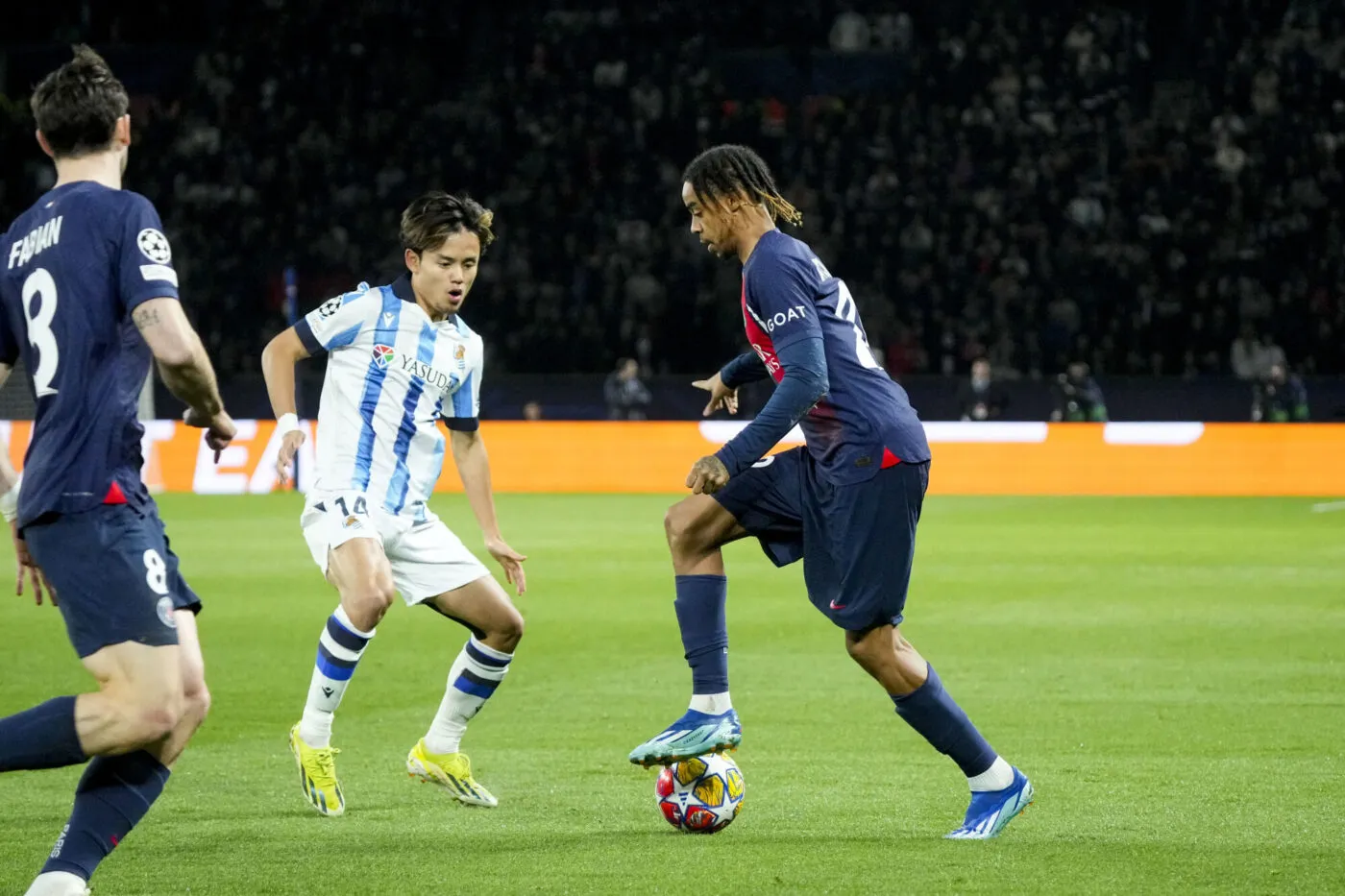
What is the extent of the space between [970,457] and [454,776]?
16.7 meters

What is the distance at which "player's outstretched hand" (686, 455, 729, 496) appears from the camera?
5.31 metres

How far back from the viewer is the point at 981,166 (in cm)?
2761

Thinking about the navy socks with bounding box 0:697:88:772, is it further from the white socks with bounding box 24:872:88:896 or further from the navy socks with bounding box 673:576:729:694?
the navy socks with bounding box 673:576:729:694

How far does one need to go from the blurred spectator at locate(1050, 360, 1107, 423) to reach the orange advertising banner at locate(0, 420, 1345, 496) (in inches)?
77.9

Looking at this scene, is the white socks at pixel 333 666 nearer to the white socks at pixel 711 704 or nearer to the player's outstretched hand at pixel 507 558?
the player's outstretched hand at pixel 507 558

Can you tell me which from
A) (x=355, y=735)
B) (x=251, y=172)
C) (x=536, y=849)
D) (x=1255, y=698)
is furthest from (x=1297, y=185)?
(x=536, y=849)

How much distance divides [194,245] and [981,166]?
1222 cm

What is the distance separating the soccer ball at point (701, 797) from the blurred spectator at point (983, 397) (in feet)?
63.0

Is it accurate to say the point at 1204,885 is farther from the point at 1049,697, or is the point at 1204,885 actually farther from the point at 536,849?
the point at 1049,697

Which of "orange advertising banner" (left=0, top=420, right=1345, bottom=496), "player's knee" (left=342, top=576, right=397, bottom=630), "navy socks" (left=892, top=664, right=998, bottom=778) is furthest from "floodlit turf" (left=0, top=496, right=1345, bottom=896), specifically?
"orange advertising banner" (left=0, top=420, right=1345, bottom=496)

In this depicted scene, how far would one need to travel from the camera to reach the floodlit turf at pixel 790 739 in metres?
5.12

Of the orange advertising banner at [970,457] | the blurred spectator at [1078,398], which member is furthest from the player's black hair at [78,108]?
the blurred spectator at [1078,398]

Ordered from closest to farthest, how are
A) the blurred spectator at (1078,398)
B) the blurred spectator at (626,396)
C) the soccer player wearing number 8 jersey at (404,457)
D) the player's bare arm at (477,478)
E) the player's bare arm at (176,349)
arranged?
the player's bare arm at (176,349) < the soccer player wearing number 8 jersey at (404,457) < the player's bare arm at (477,478) < the blurred spectator at (1078,398) < the blurred spectator at (626,396)

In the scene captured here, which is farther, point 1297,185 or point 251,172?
point 251,172
